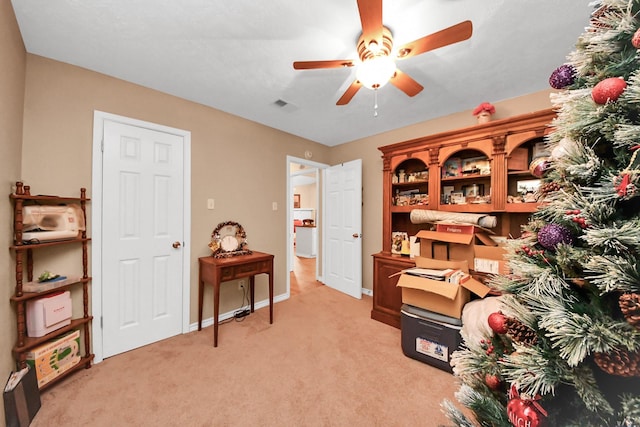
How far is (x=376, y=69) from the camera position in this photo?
1447 millimetres

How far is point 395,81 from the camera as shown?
1.70 m

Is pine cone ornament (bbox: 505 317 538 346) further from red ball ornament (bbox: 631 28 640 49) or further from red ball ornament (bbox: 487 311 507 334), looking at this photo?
red ball ornament (bbox: 631 28 640 49)

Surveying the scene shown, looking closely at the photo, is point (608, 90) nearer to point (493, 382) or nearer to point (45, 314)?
point (493, 382)

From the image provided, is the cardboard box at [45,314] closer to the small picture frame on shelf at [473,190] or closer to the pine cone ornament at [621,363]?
the pine cone ornament at [621,363]

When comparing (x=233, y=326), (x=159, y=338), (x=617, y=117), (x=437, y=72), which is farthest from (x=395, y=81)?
(x=159, y=338)

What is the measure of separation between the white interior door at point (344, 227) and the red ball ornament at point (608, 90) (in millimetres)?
3002

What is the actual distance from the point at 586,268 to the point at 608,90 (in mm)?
416

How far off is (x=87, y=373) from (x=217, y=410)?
48.3 inches

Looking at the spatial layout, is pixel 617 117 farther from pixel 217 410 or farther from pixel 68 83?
pixel 68 83

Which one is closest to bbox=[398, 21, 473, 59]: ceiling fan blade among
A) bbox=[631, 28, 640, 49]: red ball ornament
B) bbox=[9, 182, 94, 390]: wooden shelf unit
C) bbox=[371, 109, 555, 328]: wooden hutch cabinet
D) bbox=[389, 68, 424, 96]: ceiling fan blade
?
bbox=[389, 68, 424, 96]: ceiling fan blade

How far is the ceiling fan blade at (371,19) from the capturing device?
1.08 meters

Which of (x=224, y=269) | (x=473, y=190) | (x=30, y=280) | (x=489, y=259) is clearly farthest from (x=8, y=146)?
(x=473, y=190)

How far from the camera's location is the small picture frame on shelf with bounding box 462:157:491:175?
2.48 m

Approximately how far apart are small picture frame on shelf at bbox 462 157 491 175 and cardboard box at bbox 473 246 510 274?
2.81ft
